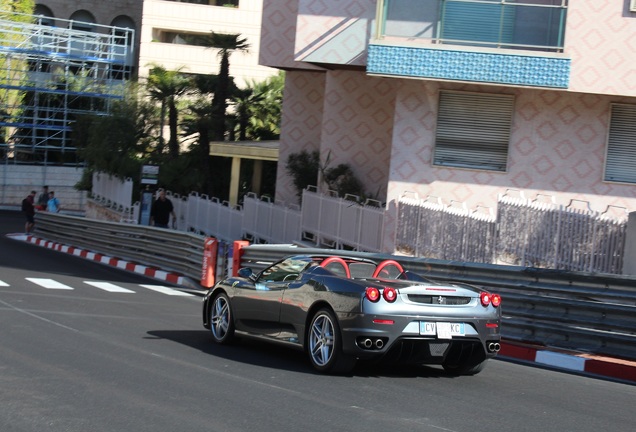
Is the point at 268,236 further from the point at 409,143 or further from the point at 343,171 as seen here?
the point at 409,143

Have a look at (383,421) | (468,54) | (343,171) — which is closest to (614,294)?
(383,421)

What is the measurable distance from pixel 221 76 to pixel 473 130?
74.5 feet

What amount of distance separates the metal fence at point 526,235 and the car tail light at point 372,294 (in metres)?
5.99

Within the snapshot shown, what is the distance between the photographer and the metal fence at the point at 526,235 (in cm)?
1518

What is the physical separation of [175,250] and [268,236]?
2839 mm

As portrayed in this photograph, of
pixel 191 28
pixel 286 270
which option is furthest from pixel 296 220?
pixel 191 28

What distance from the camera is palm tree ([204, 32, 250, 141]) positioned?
40.8 metres

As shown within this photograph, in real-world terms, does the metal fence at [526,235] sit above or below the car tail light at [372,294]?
above

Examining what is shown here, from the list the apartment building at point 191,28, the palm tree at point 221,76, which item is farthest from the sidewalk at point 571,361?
the apartment building at point 191,28

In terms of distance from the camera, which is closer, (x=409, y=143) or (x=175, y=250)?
(x=409, y=143)

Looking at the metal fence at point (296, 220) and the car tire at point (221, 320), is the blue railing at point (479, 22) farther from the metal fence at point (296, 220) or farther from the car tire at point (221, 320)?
the car tire at point (221, 320)

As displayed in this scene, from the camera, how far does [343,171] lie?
23.5 meters

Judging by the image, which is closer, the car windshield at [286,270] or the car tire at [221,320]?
the car windshield at [286,270]

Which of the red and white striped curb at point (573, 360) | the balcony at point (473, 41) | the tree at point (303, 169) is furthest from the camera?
the tree at point (303, 169)
